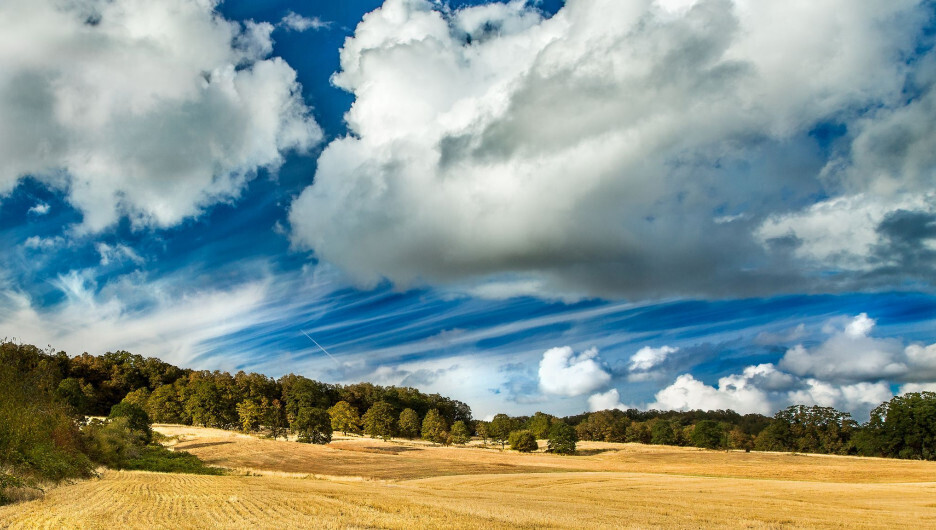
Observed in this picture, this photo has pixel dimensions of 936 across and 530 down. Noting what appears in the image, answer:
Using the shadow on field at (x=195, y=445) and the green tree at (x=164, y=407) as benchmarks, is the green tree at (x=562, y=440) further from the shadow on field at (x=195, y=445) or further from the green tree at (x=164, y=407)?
the green tree at (x=164, y=407)

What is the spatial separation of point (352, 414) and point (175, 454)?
74949mm

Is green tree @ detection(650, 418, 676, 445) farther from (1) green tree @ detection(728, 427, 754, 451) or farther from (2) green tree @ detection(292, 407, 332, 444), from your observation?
(2) green tree @ detection(292, 407, 332, 444)

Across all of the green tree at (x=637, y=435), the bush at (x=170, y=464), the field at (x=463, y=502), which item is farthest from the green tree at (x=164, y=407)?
the green tree at (x=637, y=435)

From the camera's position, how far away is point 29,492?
35094 mm

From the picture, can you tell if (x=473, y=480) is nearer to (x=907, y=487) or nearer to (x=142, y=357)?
(x=907, y=487)

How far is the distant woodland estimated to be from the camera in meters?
58.3

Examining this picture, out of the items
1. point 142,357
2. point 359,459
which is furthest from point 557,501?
point 142,357

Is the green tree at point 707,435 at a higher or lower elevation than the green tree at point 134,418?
lower

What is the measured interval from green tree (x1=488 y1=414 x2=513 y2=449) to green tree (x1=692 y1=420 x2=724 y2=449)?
5711 cm

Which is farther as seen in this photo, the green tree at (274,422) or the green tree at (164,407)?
the green tree at (164,407)

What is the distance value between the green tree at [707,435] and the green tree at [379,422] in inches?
3645

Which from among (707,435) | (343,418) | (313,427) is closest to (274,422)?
(343,418)

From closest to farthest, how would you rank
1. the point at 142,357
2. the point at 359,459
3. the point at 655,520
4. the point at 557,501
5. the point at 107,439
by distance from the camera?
1. the point at 655,520
2. the point at 557,501
3. the point at 107,439
4. the point at 359,459
5. the point at 142,357

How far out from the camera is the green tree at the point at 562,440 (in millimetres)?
140875
